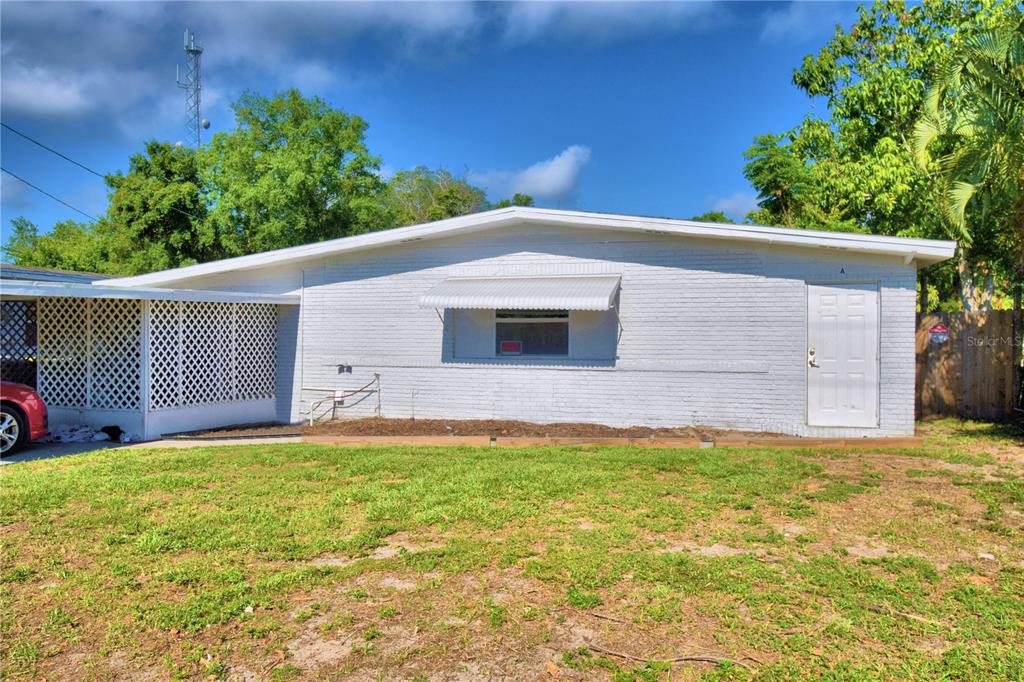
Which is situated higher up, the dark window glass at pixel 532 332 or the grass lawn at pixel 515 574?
the dark window glass at pixel 532 332

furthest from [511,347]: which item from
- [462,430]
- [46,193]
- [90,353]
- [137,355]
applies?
[46,193]

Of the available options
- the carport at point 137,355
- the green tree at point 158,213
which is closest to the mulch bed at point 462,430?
the carport at point 137,355

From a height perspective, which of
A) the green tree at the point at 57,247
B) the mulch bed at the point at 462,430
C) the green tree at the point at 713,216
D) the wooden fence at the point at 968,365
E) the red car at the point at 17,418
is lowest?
the mulch bed at the point at 462,430

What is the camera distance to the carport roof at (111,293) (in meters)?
9.36

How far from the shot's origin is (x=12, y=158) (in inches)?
997

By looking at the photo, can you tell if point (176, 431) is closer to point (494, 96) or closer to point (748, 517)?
point (748, 517)

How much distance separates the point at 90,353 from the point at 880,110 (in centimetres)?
1699

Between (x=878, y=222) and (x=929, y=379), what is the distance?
524cm

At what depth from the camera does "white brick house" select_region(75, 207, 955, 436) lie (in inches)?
431

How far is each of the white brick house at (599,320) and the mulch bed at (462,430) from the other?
325mm

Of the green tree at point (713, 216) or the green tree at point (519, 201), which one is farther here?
the green tree at point (713, 216)

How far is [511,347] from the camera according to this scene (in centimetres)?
1284

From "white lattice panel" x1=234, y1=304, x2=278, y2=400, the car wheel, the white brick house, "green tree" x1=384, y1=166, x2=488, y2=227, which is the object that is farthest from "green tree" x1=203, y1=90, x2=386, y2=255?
the car wheel

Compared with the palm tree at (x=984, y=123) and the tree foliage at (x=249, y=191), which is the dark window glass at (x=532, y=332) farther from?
the tree foliage at (x=249, y=191)
